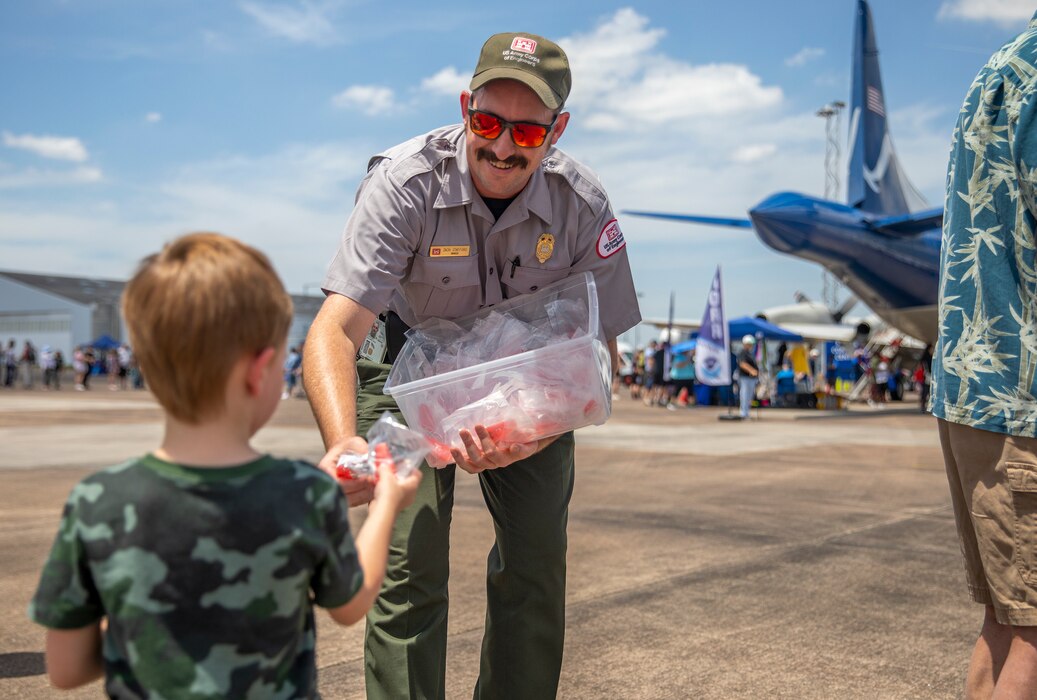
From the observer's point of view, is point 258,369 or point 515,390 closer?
point 258,369

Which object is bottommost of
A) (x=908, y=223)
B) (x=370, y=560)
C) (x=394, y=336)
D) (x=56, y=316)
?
(x=370, y=560)

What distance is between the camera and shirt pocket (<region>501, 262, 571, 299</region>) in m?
2.84

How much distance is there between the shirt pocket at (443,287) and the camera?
274 cm

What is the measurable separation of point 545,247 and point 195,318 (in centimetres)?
153

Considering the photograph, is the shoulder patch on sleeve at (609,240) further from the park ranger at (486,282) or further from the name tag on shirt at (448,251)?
the name tag on shirt at (448,251)

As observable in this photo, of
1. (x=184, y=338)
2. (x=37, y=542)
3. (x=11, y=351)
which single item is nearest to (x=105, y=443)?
(x=37, y=542)

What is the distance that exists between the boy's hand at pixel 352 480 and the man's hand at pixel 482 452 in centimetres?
36

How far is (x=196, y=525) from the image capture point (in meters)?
1.42

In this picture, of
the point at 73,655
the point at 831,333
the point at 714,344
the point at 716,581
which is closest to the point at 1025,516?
the point at 73,655

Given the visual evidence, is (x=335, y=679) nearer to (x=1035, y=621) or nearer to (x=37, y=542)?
(x=1035, y=621)

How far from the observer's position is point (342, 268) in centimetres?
254

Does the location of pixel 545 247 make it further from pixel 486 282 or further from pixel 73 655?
pixel 73 655

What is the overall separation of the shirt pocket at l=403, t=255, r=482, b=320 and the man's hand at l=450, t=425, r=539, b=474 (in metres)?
0.61

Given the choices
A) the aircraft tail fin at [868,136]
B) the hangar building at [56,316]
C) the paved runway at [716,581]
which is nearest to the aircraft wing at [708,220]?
the aircraft tail fin at [868,136]
